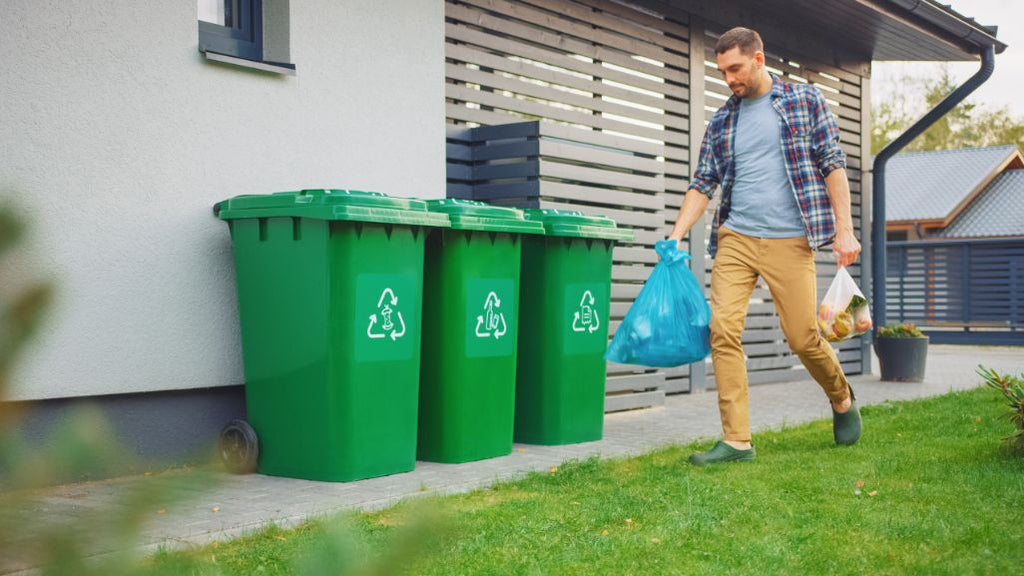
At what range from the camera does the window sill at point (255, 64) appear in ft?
18.4

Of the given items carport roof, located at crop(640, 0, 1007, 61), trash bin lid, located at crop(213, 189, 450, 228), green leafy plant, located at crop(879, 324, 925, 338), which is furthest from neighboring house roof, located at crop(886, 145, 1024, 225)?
trash bin lid, located at crop(213, 189, 450, 228)

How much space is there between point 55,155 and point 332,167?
1686mm

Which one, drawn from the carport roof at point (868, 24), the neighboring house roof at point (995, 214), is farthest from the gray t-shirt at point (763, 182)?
the neighboring house roof at point (995, 214)

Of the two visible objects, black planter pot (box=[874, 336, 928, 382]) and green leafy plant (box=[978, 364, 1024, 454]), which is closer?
green leafy plant (box=[978, 364, 1024, 454])

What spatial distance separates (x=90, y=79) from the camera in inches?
201

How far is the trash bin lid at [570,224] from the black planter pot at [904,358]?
5.92 m

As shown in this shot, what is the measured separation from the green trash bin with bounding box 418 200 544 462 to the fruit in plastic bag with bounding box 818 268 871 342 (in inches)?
62.8

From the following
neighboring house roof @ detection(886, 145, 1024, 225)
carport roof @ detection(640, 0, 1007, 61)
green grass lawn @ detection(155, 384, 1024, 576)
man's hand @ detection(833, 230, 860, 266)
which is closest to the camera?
green grass lawn @ detection(155, 384, 1024, 576)

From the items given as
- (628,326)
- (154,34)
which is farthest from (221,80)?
(628,326)

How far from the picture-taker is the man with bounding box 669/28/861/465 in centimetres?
546

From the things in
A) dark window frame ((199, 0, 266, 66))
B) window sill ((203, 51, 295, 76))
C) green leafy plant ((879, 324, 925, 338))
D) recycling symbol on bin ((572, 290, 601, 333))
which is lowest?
green leafy plant ((879, 324, 925, 338))

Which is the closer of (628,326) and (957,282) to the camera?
(628,326)

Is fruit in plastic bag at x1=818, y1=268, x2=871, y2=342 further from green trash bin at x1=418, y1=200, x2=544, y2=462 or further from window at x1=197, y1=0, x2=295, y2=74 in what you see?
window at x1=197, y1=0, x2=295, y2=74

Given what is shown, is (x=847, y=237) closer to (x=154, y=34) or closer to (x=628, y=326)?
(x=628, y=326)
